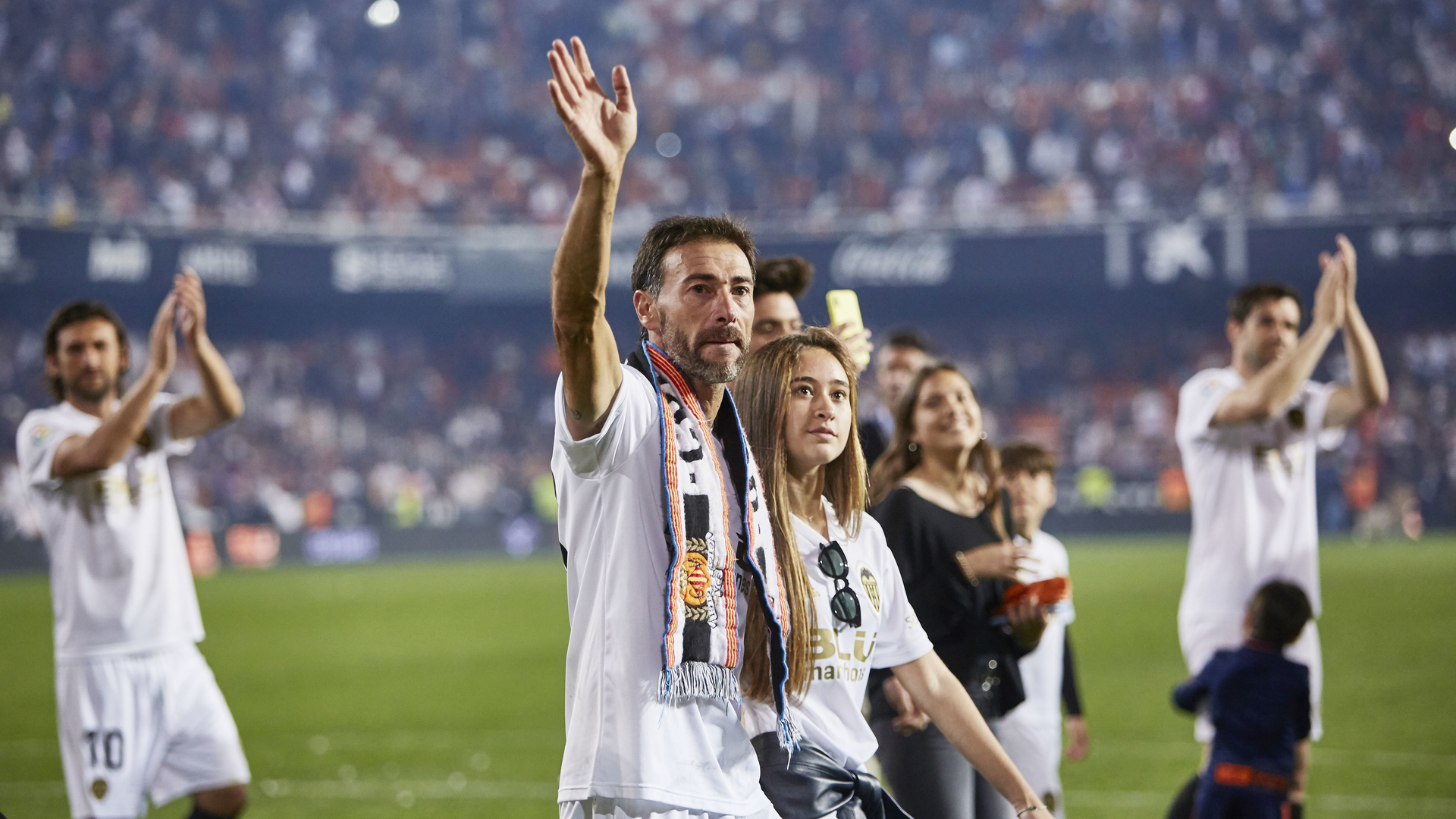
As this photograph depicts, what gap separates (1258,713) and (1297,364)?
54.9 inches

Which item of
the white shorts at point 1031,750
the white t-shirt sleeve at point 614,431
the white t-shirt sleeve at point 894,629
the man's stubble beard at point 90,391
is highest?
the man's stubble beard at point 90,391

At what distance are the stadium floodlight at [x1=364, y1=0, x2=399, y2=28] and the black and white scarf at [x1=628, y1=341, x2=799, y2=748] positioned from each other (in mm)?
30913

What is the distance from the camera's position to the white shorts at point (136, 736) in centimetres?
509

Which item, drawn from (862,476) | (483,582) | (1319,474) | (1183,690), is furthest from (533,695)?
(1319,474)

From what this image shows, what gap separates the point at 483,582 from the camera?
21.0 metres

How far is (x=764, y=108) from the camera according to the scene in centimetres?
3192

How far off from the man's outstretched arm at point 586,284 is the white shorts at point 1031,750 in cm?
265

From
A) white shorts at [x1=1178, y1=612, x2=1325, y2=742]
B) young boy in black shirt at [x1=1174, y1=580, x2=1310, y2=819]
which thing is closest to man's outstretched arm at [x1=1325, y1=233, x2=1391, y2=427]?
white shorts at [x1=1178, y1=612, x2=1325, y2=742]

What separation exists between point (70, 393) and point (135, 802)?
5.36 ft

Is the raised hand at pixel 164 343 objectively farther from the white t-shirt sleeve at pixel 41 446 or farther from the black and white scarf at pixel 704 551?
the black and white scarf at pixel 704 551

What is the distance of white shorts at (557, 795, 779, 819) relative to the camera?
8.34 feet

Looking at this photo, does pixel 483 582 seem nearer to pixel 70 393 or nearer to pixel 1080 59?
pixel 70 393

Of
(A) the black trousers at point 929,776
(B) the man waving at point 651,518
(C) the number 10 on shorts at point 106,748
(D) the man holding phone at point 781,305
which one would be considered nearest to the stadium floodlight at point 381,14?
(C) the number 10 on shorts at point 106,748

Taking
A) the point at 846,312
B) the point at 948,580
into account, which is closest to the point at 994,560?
the point at 948,580
